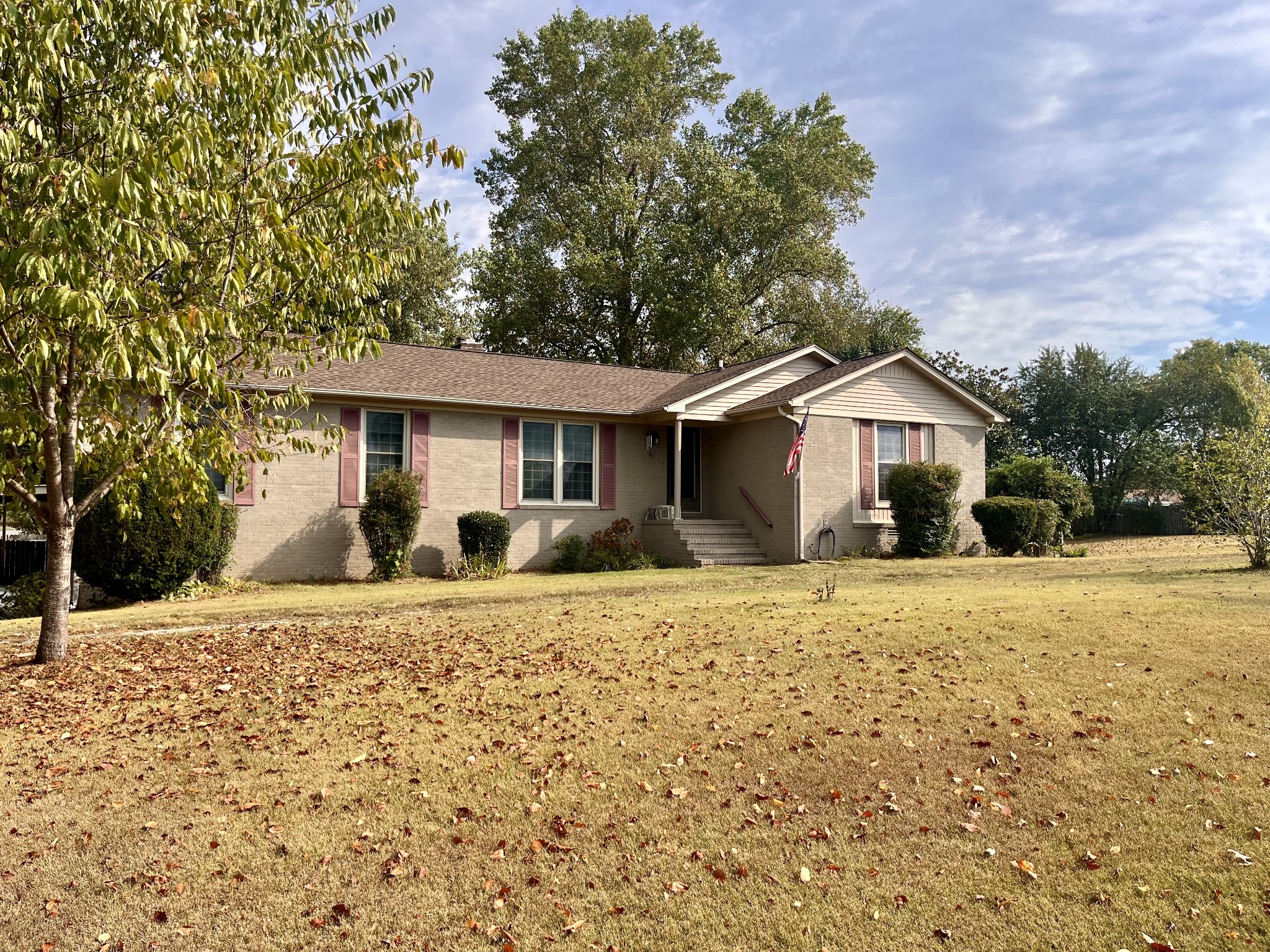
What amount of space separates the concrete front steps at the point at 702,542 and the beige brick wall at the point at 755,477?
0.36 metres

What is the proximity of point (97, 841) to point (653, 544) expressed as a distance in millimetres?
14232

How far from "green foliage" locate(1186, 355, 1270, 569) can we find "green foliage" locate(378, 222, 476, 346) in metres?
24.1

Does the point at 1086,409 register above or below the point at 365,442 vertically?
above

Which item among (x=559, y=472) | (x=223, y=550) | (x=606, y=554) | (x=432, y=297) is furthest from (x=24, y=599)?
(x=432, y=297)

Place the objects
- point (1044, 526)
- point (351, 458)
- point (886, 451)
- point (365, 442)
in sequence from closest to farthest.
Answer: point (351, 458)
point (365, 442)
point (886, 451)
point (1044, 526)

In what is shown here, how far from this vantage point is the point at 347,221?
6809 millimetres

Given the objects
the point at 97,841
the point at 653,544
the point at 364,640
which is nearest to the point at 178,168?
the point at 97,841

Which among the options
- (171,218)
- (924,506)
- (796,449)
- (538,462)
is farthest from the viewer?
(538,462)

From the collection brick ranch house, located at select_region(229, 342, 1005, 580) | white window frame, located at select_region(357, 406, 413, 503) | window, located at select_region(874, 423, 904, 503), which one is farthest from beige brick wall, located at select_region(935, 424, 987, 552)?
white window frame, located at select_region(357, 406, 413, 503)

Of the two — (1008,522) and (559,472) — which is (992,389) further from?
(559,472)

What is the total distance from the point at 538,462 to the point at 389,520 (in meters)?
3.63

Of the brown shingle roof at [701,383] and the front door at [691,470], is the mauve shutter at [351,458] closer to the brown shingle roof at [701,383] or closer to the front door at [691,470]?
the brown shingle roof at [701,383]

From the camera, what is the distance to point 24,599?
12.1 m

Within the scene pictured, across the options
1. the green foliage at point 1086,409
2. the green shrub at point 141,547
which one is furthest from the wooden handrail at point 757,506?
the green foliage at point 1086,409
